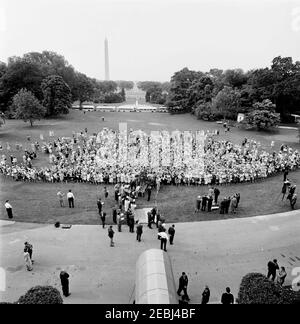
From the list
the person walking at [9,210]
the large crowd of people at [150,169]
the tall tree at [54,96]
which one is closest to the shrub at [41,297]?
the person walking at [9,210]

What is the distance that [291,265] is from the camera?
14641mm

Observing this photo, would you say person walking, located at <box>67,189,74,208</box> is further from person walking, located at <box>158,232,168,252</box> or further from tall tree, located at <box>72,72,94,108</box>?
tall tree, located at <box>72,72,94,108</box>

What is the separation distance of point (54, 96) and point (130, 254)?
53.6 m

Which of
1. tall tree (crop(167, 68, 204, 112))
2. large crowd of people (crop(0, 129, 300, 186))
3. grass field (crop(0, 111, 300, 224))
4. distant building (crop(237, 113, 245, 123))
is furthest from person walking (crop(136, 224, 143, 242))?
tall tree (crop(167, 68, 204, 112))

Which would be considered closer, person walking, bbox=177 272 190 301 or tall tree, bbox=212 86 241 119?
person walking, bbox=177 272 190 301

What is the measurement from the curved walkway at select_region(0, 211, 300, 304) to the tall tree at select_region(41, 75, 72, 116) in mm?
48043

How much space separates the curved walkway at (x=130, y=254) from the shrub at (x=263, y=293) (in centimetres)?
210

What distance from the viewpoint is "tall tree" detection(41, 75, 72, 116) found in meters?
63.0

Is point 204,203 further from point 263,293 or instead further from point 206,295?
point 263,293

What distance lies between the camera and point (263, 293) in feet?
33.2

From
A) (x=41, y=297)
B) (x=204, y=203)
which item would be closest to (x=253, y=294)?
(x=41, y=297)

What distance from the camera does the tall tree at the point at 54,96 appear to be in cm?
6297

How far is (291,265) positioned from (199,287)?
14.7 ft

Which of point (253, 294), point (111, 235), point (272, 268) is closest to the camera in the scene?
point (253, 294)
